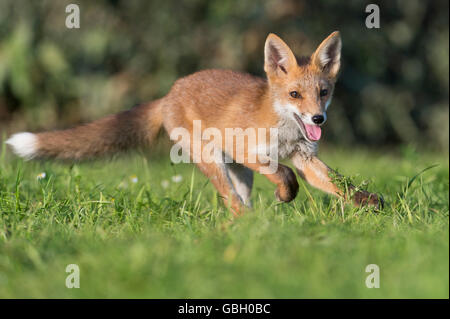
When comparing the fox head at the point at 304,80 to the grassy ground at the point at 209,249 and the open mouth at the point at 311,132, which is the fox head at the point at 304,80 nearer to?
the open mouth at the point at 311,132

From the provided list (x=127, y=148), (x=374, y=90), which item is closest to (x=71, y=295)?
(x=127, y=148)

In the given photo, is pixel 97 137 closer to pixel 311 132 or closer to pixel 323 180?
pixel 311 132

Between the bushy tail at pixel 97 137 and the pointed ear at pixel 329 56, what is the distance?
5.37 ft

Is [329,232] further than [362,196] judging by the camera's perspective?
No

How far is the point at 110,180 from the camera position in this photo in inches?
217

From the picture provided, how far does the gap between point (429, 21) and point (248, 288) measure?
10.6 metres

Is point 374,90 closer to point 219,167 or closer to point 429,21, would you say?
point 429,21

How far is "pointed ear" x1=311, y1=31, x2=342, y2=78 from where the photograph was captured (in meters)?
4.69

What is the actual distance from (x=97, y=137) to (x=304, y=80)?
2.01m

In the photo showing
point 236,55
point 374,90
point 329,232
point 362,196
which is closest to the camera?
point 329,232

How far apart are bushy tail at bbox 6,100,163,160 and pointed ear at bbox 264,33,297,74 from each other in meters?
1.23

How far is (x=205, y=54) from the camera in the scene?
33.9 ft

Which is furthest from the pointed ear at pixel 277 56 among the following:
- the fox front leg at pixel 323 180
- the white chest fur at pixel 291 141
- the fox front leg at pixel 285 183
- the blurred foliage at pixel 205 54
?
the blurred foliage at pixel 205 54

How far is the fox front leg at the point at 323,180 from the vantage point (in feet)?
13.7
